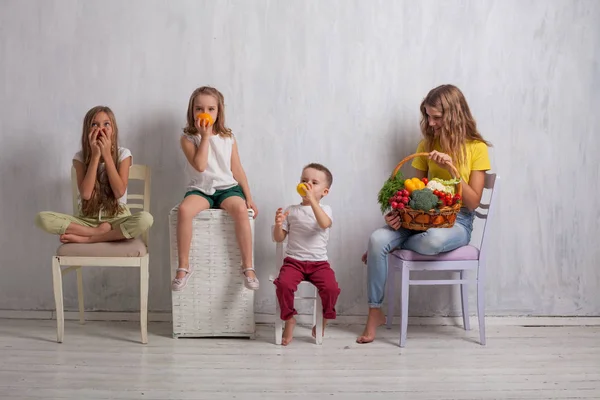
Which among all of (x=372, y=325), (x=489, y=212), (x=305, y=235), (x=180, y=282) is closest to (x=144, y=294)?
(x=180, y=282)

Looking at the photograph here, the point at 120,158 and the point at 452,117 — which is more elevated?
the point at 452,117

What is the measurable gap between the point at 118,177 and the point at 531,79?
7.11ft

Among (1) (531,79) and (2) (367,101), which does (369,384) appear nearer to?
(2) (367,101)

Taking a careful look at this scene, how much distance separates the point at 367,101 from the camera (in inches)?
136

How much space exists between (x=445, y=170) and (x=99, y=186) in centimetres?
168

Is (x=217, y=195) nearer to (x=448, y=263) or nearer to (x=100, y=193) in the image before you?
(x=100, y=193)

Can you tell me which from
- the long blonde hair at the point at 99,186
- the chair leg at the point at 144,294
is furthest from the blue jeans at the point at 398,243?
the long blonde hair at the point at 99,186

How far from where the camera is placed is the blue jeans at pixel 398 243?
9.89ft

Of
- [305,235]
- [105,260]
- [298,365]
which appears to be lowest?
[298,365]

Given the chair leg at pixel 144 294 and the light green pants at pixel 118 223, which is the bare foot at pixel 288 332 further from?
the light green pants at pixel 118 223

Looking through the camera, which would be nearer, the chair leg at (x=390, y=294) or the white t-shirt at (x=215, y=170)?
the white t-shirt at (x=215, y=170)

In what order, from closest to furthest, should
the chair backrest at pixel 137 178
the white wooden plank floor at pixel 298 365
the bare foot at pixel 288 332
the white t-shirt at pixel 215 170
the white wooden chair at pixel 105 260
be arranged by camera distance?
the white wooden plank floor at pixel 298 365
the white wooden chair at pixel 105 260
the bare foot at pixel 288 332
the white t-shirt at pixel 215 170
the chair backrest at pixel 137 178

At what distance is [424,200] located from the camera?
9.43ft

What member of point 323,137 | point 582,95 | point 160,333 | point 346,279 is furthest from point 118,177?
point 582,95
